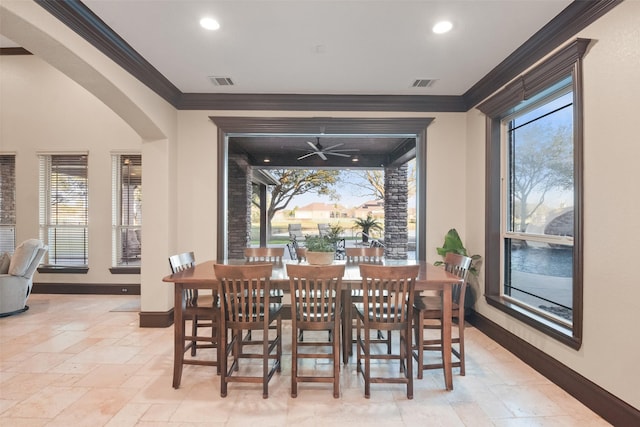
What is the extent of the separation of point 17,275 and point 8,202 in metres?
2.04

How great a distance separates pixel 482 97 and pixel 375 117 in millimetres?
1250

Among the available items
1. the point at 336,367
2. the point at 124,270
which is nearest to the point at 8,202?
the point at 124,270

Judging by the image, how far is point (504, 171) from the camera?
3613 mm

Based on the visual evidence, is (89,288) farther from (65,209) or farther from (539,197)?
(539,197)

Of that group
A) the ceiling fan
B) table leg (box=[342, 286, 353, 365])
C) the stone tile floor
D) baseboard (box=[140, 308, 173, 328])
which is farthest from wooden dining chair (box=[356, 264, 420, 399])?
the ceiling fan

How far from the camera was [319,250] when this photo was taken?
2.88m

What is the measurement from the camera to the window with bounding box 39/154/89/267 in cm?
563

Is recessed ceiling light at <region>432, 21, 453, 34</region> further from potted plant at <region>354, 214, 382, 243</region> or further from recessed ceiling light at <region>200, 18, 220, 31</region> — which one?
potted plant at <region>354, 214, 382, 243</region>

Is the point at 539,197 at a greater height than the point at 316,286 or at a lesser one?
greater

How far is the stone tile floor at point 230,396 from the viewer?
2125 millimetres

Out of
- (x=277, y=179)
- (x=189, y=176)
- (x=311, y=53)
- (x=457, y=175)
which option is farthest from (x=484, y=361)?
(x=277, y=179)

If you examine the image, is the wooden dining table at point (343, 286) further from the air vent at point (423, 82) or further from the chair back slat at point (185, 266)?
the air vent at point (423, 82)

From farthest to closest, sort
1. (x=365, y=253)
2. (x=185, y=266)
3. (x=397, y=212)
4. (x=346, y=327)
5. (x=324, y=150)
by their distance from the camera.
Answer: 1. (x=397, y=212)
2. (x=324, y=150)
3. (x=365, y=253)
4. (x=185, y=266)
5. (x=346, y=327)

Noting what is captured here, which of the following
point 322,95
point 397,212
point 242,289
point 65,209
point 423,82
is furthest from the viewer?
point 397,212
